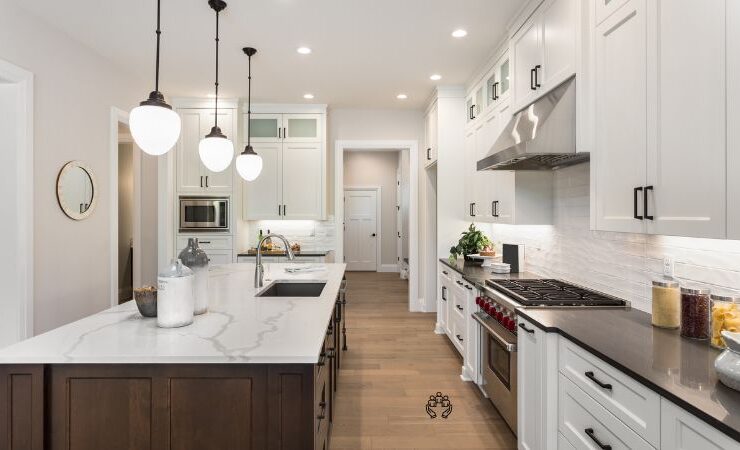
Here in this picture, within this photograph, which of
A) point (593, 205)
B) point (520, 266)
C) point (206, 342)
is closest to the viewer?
point (206, 342)

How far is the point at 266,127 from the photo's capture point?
5.33 meters

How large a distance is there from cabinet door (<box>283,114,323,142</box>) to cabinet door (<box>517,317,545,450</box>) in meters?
3.90

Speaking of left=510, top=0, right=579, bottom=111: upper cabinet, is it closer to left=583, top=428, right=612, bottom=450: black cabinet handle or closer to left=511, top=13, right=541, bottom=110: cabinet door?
left=511, top=13, right=541, bottom=110: cabinet door

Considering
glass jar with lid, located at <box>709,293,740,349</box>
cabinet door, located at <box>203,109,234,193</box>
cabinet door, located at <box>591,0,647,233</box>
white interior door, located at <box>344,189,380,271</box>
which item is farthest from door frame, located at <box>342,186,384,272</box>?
glass jar with lid, located at <box>709,293,740,349</box>

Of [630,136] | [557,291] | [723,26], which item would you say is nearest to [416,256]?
[557,291]

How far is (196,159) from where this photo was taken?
5.11 meters

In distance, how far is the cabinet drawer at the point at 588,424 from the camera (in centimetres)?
133

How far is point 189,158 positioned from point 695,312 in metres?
5.09

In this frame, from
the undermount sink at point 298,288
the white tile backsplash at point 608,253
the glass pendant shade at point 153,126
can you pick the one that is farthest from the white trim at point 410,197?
the glass pendant shade at point 153,126

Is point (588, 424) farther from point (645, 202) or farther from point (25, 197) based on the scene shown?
point (25, 197)

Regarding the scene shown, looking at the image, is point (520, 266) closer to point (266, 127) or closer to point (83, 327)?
point (83, 327)

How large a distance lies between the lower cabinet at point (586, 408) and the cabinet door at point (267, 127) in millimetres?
4103

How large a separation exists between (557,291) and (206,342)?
77.0 inches

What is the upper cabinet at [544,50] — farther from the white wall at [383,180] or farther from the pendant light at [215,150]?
the white wall at [383,180]
